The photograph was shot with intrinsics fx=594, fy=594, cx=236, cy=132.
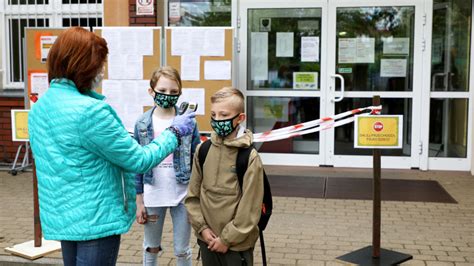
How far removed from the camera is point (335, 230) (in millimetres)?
5645

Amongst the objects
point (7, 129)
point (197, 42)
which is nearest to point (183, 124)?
point (197, 42)

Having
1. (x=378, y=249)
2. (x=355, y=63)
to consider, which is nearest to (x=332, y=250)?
(x=378, y=249)

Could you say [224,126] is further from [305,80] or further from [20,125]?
[305,80]

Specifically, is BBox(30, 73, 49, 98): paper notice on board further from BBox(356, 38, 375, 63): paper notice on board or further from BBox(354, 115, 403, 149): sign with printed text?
BBox(354, 115, 403, 149): sign with printed text

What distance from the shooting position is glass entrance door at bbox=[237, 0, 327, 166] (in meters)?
8.80

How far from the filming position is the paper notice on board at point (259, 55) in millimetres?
8953

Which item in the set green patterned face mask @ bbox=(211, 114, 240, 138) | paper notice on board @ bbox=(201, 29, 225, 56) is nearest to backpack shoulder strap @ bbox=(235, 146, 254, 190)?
green patterned face mask @ bbox=(211, 114, 240, 138)

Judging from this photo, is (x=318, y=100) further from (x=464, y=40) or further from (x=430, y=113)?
(x=464, y=40)

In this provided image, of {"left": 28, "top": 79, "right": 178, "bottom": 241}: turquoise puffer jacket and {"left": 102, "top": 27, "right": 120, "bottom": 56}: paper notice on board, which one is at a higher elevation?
{"left": 102, "top": 27, "right": 120, "bottom": 56}: paper notice on board

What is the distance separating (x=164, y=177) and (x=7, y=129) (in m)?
6.06

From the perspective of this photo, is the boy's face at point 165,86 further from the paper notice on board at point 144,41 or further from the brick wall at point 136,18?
the brick wall at point 136,18

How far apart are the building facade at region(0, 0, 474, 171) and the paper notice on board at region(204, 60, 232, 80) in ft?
2.10

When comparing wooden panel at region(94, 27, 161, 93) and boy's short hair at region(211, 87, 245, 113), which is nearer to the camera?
boy's short hair at region(211, 87, 245, 113)

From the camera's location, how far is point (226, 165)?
10.8 ft
